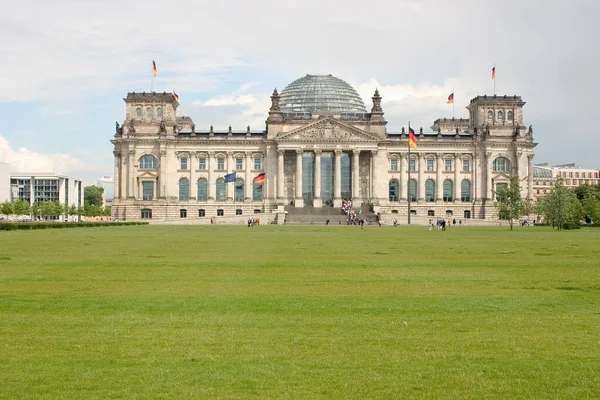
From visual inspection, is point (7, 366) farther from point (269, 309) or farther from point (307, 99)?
point (307, 99)

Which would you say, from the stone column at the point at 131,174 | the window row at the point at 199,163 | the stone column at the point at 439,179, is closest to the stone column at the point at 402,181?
the stone column at the point at 439,179

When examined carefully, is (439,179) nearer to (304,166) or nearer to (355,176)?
(355,176)

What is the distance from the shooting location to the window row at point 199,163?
148 metres

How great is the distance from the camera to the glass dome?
161250mm

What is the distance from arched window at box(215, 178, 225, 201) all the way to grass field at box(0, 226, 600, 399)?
118389 mm

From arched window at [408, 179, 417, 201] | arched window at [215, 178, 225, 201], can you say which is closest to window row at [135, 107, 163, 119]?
arched window at [215, 178, 225, 201]

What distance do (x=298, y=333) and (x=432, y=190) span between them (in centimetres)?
13732

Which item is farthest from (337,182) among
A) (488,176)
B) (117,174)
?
(117,174)

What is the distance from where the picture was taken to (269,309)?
19.5 meters

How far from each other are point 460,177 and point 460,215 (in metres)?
7.91

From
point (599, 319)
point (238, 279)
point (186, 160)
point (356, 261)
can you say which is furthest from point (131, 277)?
point (186, 160)

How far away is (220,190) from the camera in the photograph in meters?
149

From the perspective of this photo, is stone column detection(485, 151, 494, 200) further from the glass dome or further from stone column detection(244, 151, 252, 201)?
stone column detection(244, 151, 252, 201)

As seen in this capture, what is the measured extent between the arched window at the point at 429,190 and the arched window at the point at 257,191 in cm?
3446
